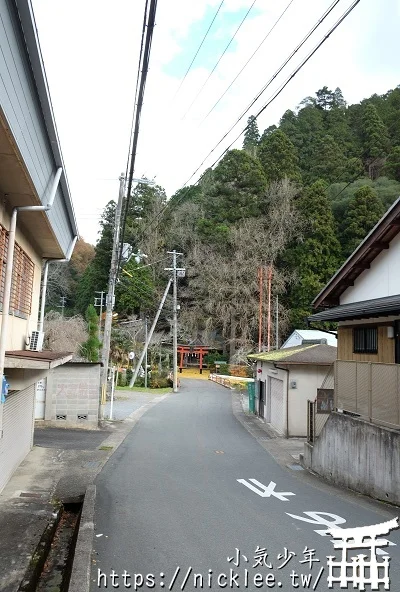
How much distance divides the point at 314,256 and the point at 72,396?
31492mm

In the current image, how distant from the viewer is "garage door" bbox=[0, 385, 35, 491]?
859 cm

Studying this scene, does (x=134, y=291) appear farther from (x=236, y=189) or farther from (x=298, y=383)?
(x=298, y=383)

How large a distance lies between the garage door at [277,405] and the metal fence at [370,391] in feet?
23.4

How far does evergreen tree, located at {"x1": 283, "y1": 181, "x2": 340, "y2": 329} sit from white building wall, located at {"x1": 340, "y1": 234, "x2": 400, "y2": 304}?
29.1 meters

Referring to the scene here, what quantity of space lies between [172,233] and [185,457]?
4148 centimetres

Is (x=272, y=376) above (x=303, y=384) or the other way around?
above

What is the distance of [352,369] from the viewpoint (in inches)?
422

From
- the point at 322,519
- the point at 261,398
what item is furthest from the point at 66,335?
the point at 322,519

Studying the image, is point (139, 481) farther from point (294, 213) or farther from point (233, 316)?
point (294, 213)

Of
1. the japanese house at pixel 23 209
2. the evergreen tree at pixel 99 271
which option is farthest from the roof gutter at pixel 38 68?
the evergreen tree at pixel 99 271

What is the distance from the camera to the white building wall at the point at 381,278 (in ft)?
38.7

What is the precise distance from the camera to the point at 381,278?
12398mm

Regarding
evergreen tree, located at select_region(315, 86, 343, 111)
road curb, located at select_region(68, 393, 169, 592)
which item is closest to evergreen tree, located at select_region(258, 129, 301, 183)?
evergreen tree, located at select_region(315, 86, 343, 111)

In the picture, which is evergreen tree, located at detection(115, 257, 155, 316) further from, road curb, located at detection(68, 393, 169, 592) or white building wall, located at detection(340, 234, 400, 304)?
road curb, located at detection(68, 393, 169, 592)
